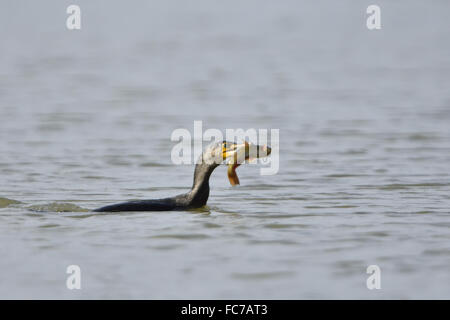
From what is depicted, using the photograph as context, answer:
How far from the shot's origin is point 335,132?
65.4 ft

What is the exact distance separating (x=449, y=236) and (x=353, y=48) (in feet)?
82.9

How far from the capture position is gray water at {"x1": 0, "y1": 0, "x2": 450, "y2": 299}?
941 cm

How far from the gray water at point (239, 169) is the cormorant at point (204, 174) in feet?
0.61

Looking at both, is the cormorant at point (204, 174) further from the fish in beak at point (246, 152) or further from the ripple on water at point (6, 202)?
the ripple on water at point (6, 202)

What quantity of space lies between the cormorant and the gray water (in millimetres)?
186

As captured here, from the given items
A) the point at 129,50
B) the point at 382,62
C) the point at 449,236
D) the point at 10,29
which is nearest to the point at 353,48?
the point at 382,62

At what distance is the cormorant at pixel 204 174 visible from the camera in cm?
1151

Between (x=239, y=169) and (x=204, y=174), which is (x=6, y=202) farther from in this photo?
(x=239, y=169)

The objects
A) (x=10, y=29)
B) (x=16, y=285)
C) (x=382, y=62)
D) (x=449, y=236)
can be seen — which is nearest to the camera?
(x=16, y=285)

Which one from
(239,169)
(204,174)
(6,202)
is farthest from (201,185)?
(239,169)

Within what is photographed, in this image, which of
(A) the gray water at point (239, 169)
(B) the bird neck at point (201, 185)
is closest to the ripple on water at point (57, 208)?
(A) the gray water at point (239, 169)

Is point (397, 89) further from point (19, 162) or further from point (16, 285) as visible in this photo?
point (16, 285)

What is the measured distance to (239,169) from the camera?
643 inches

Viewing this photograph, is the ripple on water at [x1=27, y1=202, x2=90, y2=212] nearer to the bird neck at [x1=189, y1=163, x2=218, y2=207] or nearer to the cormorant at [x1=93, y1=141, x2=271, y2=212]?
the cormorant at [x1=93, y1=141, x2=271, y2=212]
